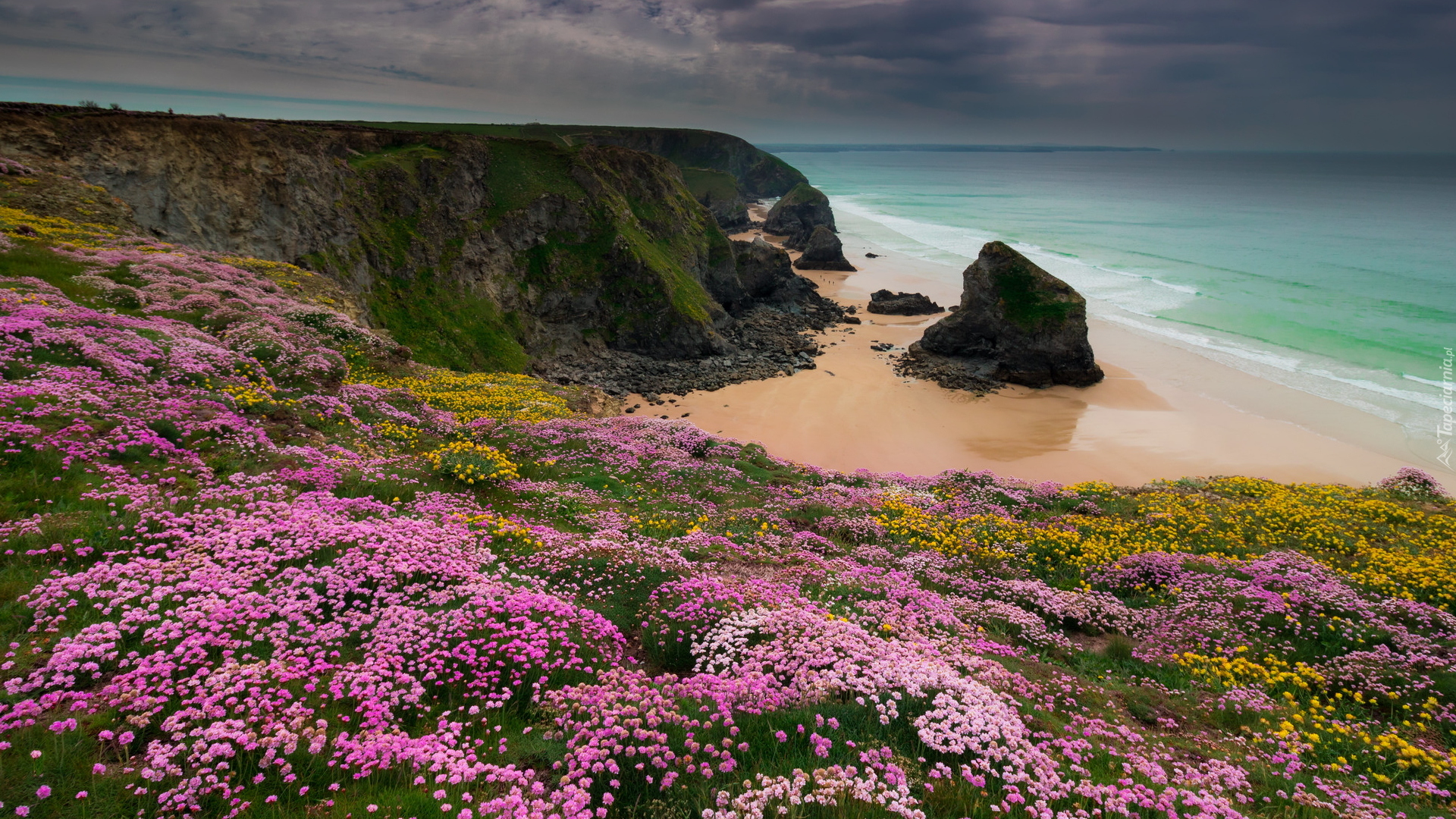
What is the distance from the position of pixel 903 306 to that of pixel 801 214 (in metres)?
66.6

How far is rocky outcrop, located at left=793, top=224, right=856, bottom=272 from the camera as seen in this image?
9431 centimetres

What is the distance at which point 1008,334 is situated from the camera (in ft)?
161

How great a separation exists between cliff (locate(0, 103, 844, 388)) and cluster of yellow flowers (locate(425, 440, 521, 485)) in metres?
26.4

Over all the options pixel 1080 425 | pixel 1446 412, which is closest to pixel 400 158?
pixel 1080 425

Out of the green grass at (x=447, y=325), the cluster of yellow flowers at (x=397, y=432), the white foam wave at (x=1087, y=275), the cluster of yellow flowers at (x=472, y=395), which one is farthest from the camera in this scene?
the white foam wave at (x=1087, y=275)

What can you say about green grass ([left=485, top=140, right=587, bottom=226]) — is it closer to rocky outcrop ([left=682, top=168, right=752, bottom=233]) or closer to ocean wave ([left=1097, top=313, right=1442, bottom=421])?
ocean wave ([left=1097, top=313, right=1442, bottom=421])

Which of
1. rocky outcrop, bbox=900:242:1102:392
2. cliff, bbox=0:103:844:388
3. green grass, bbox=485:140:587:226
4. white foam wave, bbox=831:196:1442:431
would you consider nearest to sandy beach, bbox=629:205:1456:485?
rocky outcrop, bbox=900:242:1102:392

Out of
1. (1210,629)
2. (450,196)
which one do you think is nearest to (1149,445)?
(1210,629)

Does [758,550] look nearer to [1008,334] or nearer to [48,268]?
[48,268]

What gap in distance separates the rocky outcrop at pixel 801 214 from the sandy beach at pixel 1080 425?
260 ft

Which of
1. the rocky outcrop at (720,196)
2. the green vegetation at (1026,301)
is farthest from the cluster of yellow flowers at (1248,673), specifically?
the rocky outcrop at (720,196)

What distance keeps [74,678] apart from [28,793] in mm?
1374

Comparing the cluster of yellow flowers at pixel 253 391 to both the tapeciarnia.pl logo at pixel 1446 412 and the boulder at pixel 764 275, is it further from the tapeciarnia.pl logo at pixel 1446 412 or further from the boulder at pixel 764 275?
the boulder at pixel 764 275

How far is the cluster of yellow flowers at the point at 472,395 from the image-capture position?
22953mm
